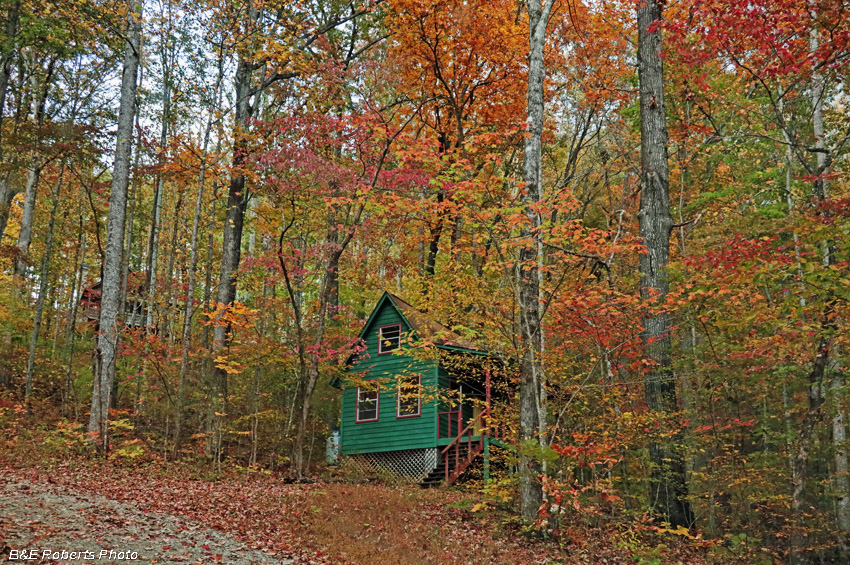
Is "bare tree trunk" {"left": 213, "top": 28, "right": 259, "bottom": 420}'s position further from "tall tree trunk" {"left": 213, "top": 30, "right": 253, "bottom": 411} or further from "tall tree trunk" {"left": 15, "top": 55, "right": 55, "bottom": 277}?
"tall tree trunk" {"left": 15, "top": 55, "right": 55, "bottom": 277}

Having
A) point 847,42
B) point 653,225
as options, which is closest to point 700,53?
point 847,42

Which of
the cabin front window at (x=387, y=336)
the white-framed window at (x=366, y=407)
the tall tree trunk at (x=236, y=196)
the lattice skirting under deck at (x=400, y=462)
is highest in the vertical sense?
the tall tree trunk at (x=236, y=196)

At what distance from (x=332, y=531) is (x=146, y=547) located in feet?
9.84

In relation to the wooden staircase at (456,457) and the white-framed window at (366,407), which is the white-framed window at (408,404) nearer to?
the white-framed window at (366,407)

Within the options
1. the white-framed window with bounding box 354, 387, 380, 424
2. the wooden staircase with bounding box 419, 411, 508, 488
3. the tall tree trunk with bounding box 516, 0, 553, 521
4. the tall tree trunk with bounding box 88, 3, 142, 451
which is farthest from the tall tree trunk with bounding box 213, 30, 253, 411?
the tall tree trunk with bounding box 516, 0, 553, 521

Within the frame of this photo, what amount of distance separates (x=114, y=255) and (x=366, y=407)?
1054cm

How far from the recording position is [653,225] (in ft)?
35.8

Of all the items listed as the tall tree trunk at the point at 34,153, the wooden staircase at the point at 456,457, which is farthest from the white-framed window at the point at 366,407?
the tall tree trunk at the point at 34,153

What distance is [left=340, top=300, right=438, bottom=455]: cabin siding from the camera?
1945 cm

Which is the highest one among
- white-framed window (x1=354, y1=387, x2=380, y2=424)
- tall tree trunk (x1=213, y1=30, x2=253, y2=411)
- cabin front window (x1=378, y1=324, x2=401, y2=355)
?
tall tree trunk (x1=213, y1=30, x2=253, y2=411)

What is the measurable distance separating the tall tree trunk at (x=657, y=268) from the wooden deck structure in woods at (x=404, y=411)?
7.69m

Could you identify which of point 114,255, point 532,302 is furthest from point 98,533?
point 114,255

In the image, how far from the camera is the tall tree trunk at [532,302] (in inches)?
385

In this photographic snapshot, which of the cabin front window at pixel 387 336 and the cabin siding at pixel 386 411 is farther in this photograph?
the cabin front window at pixel 387 336
